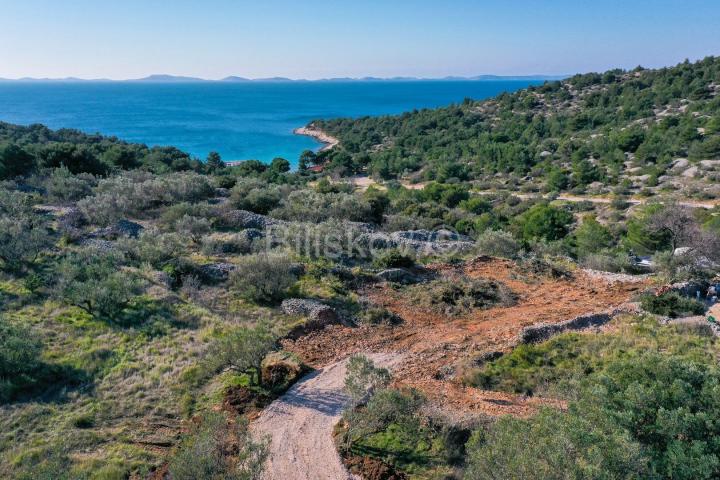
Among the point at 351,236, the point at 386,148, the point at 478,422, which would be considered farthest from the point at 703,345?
the point at 386,148

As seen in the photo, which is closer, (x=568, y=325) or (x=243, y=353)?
(x=243, y=353)

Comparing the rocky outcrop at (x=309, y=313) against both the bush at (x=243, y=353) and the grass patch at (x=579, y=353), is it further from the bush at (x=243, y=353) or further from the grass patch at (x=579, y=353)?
the grass patch at (x=579, y=353)

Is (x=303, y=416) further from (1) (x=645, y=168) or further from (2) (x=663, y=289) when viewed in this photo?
(1) (x=645, y=168)

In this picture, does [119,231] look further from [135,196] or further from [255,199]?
[255,199]

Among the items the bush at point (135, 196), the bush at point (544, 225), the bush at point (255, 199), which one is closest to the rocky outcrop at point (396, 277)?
the bush at point (255, 199)

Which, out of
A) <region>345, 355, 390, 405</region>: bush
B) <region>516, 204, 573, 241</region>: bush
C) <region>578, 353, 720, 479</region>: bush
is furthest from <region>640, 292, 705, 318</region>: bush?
<region>516, 204, 573, 241</region>: bush

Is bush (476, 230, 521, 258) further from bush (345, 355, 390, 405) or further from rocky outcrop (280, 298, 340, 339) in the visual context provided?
bush (345, 355, 390, 405)

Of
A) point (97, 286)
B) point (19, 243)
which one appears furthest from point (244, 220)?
point (97, 286)
